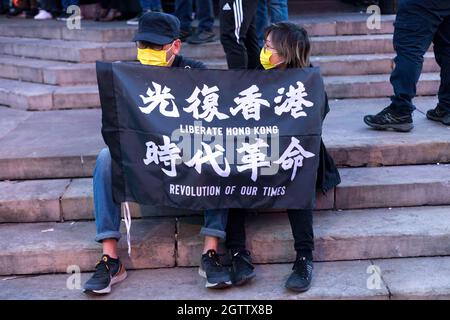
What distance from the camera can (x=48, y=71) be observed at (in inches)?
243

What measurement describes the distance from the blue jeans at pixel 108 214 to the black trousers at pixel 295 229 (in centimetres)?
7

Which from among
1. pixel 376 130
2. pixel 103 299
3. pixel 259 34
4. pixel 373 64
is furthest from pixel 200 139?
pixel 373 64

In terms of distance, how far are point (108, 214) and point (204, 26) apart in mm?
3175

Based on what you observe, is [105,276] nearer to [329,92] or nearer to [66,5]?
[329,92]

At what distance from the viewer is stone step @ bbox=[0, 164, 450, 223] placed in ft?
13.4

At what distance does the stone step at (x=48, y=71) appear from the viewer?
19.9ft

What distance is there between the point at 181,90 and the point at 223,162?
46 centimetres

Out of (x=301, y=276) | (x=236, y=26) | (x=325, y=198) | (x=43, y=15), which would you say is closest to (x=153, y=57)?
→ (x=236, y=26)

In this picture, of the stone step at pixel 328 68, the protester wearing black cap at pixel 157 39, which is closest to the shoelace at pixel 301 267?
the protester wearing black cap at pixel 157 39

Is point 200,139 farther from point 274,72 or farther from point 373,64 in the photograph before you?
point 373,64

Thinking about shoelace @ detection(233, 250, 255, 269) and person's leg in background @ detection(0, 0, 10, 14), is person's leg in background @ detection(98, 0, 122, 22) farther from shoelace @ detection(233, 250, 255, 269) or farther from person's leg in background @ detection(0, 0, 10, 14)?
shoelace @ detection(233, 250, 255, 269)

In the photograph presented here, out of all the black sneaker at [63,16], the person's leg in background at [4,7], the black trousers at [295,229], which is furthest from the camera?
the person's leg in background at [4,7]

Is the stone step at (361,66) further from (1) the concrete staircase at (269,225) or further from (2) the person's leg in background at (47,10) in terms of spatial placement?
(2) the person's leg in background at (47,10)

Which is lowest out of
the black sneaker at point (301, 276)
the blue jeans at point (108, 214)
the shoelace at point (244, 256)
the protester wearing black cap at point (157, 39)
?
the black sneaker at point (301, 276)
